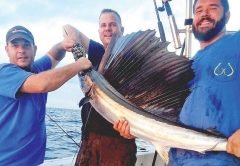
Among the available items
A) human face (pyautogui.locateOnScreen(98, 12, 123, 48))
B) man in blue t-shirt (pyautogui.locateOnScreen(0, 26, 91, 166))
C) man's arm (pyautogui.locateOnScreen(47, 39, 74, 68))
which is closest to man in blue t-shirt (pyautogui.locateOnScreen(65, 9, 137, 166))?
human face (pyautogui.locateOnScreen(98, 12, 123, 48))

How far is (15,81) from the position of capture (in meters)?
2.47

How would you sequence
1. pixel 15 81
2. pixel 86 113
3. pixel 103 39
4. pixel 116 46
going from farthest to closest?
pixel 103 39
pixel 86 113
pixel 15 81
pixel 116 46

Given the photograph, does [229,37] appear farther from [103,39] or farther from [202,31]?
[103,39]

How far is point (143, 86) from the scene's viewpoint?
2.23 metres

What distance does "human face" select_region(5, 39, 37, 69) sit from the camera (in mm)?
2719

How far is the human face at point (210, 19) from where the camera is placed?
2.31 meters

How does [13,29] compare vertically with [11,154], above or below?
above

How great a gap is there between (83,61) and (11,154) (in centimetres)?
92

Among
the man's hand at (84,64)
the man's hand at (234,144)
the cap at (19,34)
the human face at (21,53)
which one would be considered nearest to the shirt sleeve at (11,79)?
the human face at (21,53)

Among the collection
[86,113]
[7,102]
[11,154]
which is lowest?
[11,154]

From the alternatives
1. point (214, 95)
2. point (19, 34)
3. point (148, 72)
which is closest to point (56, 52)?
point (19, 34)

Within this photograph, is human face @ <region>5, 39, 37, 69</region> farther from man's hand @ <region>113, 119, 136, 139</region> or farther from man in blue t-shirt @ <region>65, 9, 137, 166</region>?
man's hand @ <region>113, 119, 136, 139</region>

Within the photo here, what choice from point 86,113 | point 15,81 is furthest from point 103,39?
point 15,81

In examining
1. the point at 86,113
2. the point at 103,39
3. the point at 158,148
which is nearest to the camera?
the point at 158,148
